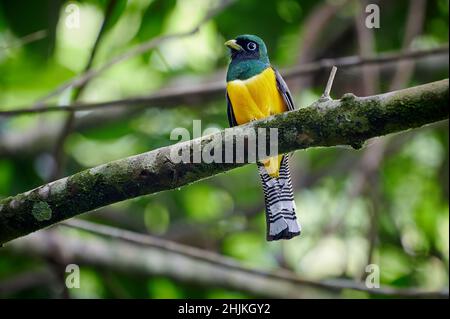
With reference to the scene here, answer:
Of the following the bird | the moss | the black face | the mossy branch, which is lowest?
the moss

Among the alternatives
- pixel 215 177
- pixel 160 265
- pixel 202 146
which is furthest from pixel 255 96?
pixel 215 177

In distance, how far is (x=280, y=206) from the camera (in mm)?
3627

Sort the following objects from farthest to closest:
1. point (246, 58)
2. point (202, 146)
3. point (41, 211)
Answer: point (246, 58), point (41, 211), point (202, 146)

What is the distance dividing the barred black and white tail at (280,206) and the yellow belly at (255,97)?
62 millimetres

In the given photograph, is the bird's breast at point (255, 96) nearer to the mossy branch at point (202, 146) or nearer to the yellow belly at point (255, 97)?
the yellow belly at point (255, 97)

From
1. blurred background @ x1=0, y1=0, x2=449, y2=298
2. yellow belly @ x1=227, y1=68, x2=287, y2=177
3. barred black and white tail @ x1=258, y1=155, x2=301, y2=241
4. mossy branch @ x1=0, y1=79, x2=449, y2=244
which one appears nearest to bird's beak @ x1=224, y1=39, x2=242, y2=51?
yellow belly @ x1=227, y1=68, x2=287, y2=177

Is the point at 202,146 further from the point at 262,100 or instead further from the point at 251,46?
the point at 251,46

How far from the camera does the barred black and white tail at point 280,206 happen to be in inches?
136

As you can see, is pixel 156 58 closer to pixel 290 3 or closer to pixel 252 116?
pixel 290 3

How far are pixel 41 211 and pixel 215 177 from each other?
400cm

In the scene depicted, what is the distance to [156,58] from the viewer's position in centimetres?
749

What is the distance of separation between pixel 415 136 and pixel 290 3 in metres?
1.87

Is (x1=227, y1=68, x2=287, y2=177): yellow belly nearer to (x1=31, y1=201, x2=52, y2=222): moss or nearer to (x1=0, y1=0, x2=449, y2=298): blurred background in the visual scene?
(x1=31, y1=201, x2=52, y2=222): moss

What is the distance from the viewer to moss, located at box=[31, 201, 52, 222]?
3340 mm
